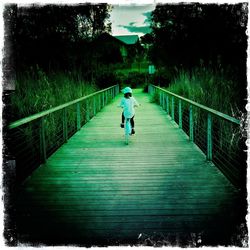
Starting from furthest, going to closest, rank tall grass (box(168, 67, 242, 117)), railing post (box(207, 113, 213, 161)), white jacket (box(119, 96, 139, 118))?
white jacket (box(119, 96, 139, 118)), tall grass (box(168, 67, 242, 117)), railing post (box(207, 113, 213, 161))

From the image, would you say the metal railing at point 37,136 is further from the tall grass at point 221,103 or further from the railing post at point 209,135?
the tall grass at point 221,103

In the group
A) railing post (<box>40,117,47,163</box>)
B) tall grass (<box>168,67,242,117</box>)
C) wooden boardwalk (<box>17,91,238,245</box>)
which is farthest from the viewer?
tall grass (<box>168,67,242,117</box>)

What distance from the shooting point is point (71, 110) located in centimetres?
894

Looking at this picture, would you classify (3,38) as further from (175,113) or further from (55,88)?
(175,113)

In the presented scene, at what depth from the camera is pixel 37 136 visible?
633 centimetres

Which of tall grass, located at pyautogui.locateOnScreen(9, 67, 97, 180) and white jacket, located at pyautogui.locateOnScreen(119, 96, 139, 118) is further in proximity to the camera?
white jacket, located at pyautogui.locateOnScreen(119, 96, 139, 118)

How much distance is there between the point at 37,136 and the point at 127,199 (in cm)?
309

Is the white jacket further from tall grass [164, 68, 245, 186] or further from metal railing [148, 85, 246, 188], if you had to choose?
tall grass [164, 68, 245, 186]

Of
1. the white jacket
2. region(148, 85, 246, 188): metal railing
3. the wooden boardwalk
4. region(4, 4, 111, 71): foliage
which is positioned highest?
region(4, 4, 111, 71): foliage

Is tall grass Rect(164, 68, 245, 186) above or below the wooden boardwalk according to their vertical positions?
above

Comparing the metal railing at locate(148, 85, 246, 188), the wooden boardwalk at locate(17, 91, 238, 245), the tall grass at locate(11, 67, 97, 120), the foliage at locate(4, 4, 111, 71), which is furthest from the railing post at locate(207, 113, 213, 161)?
the foliage at locate(4, 4, 111, 71)

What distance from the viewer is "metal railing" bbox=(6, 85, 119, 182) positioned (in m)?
4.75

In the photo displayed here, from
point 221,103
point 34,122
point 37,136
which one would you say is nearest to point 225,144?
point 221,103

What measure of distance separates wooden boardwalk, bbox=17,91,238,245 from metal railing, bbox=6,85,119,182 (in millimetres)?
252
